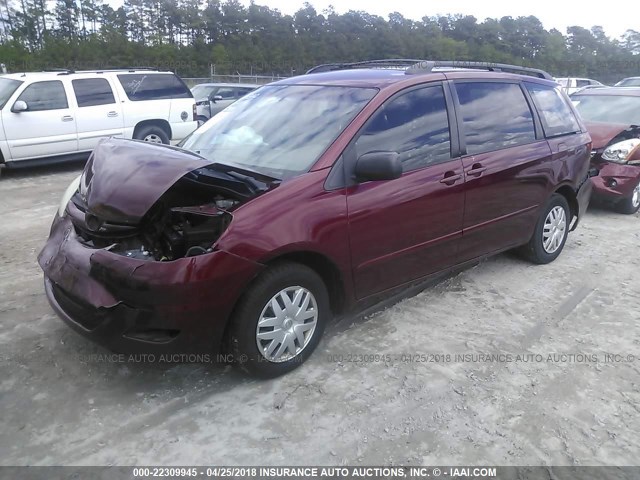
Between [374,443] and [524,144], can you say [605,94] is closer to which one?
[524,144]

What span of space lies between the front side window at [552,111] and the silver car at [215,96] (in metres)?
9.29

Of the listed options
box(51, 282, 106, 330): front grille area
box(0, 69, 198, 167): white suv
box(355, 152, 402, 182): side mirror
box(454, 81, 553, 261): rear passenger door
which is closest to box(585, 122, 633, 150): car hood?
box(454, 81, 553, 261): rear passenger door

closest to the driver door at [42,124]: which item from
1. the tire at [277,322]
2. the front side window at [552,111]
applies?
the tire at [277,322]

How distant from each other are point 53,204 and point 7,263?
234cm

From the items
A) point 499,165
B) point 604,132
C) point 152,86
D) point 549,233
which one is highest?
point 152,86

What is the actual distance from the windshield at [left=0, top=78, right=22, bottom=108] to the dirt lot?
537 centimetres

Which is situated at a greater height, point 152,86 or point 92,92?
point 152,86

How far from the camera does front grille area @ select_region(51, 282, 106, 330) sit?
280cm

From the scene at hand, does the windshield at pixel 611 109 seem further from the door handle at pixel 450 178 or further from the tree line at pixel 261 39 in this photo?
the tree line at pixel 261 39

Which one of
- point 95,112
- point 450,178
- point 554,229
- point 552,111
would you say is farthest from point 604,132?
point 95,112

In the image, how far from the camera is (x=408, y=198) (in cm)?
359

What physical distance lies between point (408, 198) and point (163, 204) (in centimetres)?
162

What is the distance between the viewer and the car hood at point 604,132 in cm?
→ 730

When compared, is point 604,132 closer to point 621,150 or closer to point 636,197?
point 621,150
